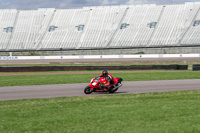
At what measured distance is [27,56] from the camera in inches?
2537

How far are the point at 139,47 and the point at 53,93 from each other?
54.5 metres

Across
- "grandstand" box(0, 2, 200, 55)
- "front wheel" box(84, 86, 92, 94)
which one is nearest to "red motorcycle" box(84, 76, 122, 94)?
"front wheel" box(84, 86, 92, 94)

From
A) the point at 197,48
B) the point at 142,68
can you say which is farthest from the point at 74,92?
the point at 197,48

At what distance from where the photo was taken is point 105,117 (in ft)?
30.4

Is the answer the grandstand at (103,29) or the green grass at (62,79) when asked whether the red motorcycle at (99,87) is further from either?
the grandstand at (103,29)

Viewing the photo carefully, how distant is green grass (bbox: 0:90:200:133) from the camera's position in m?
8.03

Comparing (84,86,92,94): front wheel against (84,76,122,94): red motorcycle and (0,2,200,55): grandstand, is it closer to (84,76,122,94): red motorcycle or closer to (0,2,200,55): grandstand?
(84,76,122,94): red motorcycle

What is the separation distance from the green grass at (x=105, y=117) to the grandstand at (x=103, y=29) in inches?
2101

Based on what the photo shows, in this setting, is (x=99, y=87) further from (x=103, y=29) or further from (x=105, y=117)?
(x=103, y=29)

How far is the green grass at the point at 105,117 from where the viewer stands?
26.3 ft

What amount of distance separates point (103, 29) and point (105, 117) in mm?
66235

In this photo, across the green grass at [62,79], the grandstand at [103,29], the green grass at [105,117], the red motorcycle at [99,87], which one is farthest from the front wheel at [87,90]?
the grandstand at [103,29]

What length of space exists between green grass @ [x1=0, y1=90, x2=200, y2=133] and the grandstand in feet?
175

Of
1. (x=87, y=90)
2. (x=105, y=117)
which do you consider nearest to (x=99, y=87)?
(x=87, y=90)
